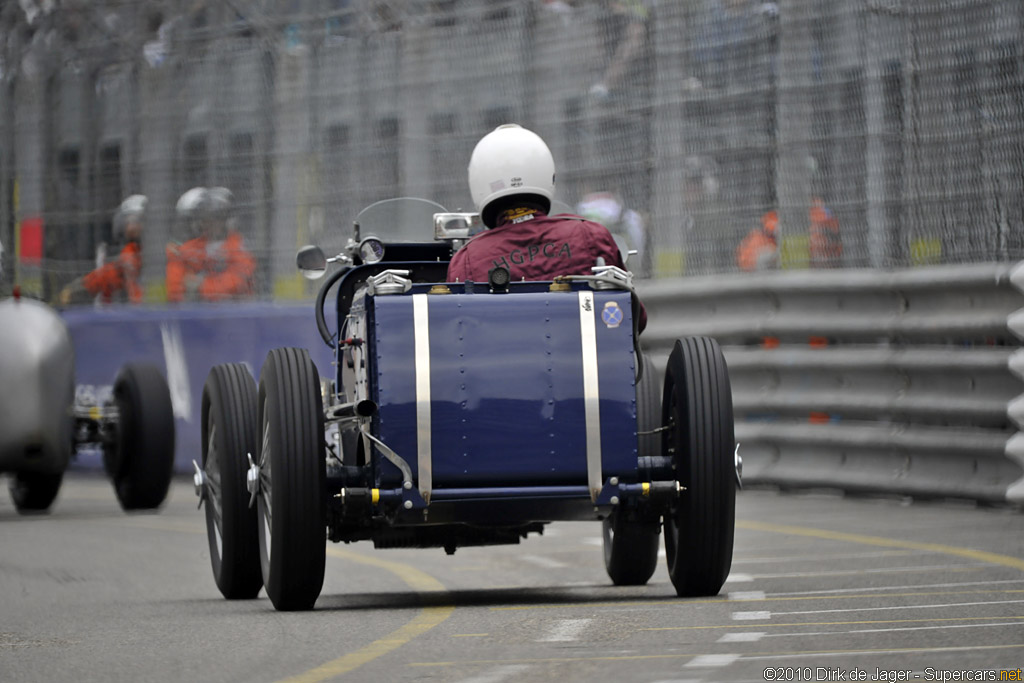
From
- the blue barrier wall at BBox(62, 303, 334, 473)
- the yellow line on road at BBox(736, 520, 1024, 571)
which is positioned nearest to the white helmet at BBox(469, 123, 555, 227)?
the yellow line on road at BBox(736, 520, 1024, 571)

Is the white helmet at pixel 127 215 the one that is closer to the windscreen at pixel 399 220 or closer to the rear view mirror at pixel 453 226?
the windscreen at pixel 399 220

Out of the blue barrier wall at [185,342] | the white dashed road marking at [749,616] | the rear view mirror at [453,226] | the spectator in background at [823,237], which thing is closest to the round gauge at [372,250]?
the rear view mirror at [453,226]

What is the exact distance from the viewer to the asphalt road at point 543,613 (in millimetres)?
5512

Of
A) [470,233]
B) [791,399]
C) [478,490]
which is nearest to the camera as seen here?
[478,490]

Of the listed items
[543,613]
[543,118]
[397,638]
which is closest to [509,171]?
[543,613]

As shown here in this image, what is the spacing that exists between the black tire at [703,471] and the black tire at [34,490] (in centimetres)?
727

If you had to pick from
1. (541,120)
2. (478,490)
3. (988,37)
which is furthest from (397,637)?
(541,120)

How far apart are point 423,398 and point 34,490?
744 centimetres

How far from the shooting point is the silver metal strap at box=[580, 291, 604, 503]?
7.17 metres

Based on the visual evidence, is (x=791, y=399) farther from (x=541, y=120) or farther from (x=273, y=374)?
(x=273, y=374)

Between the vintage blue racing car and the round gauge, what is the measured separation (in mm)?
552

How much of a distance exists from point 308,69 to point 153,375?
393 centimetres

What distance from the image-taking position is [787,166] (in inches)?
542

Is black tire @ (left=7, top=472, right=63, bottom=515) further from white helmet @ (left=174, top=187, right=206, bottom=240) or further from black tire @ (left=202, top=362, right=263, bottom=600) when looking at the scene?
black tire @ (left=202, top=362, right=263, bottom=600)
